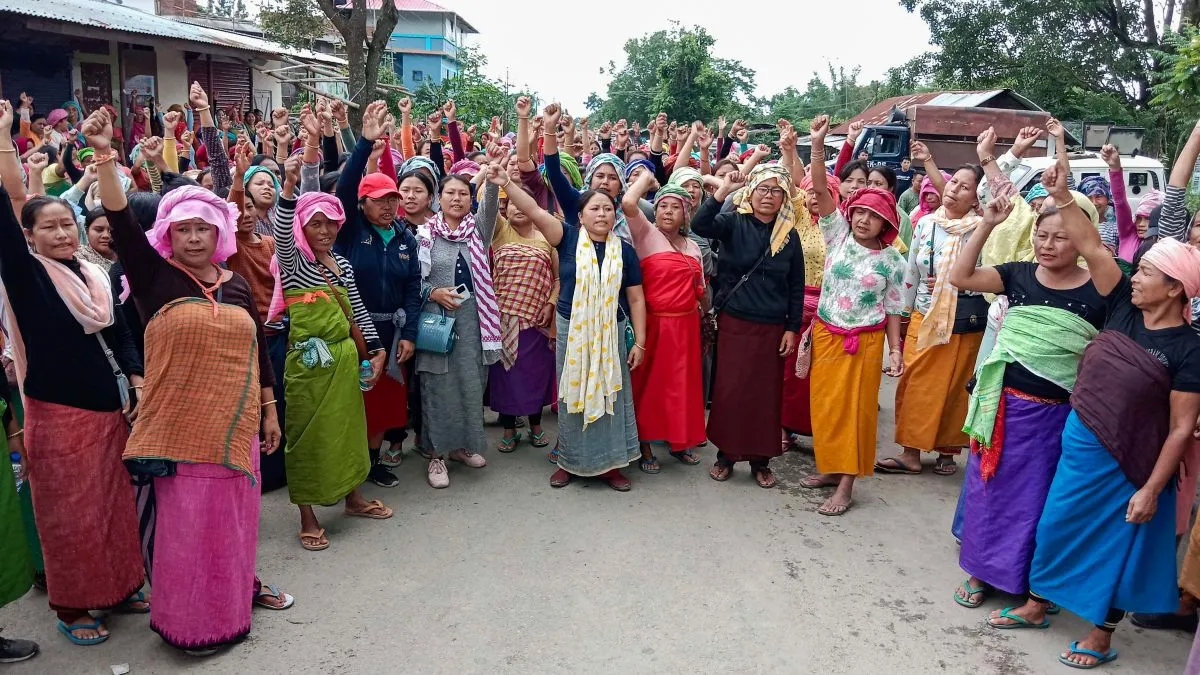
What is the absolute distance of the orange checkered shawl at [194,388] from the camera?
116 inches

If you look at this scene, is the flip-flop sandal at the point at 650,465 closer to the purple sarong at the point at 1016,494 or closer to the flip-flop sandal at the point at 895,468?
the flip-flop sandal at the point at 895,468

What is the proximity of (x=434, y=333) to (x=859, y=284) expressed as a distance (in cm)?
233

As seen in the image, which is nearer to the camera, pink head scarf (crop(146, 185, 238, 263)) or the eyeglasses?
pink head scarf (crop(146, 185, 238, 263))

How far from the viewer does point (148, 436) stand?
2.95m

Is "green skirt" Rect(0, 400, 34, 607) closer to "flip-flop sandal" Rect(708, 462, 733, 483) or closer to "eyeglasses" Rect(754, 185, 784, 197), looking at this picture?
"flip-flop sandal" Rect(708, 462, 733, 483)

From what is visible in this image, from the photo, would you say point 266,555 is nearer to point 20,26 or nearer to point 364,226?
point 364,226

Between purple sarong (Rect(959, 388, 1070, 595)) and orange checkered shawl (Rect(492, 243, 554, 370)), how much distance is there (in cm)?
266

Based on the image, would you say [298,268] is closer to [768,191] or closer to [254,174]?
[254,174]

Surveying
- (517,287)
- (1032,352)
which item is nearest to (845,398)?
(1032,352)

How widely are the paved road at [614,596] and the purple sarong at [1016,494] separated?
0.80 feet

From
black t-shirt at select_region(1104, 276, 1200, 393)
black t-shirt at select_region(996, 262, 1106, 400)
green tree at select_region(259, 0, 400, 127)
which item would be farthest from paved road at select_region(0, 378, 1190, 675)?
green tree at select_region(259, 0, 400, 127)

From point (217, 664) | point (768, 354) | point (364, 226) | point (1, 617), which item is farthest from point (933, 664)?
point (1, 617)

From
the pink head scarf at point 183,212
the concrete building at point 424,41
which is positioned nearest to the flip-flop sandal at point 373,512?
the pink head scarf at point 183,212

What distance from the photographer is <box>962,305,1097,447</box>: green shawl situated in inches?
132
